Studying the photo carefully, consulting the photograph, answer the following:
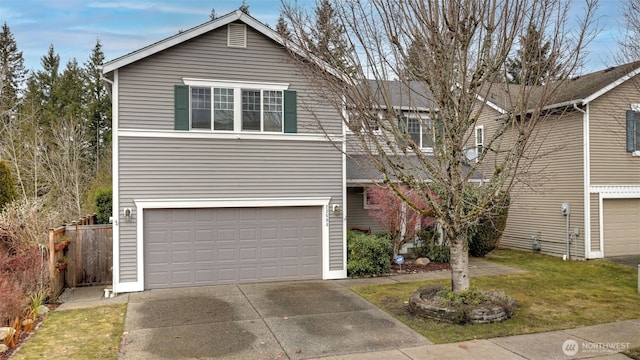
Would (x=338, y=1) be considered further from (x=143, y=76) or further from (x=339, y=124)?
(x=143, y=76)

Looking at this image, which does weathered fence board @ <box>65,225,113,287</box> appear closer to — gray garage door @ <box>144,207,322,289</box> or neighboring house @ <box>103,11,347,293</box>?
neighboring house @ <box>103,11,347,293</box>

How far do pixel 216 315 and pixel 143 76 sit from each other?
5974mm

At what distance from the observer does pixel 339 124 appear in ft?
39.0

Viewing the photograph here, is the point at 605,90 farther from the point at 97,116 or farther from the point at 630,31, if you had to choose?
the point at 97,116

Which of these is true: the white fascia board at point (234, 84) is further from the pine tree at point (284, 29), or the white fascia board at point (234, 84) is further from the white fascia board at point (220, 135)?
the pine tree at point (284, 29)

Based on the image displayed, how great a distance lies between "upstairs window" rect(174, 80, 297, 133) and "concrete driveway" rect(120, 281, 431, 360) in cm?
404

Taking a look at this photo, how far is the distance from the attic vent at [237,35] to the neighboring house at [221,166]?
0.08ft

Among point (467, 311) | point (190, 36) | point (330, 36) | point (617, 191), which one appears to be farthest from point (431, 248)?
point (190, 36)

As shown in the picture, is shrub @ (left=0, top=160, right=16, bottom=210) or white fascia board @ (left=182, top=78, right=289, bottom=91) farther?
shrub @ (left=0, top=160, right=16, bottom=210)

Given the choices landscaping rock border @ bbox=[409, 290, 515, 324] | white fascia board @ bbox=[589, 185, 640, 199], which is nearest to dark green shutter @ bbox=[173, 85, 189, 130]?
landscaping rock border @ bbox=[409, 290, 515, 324]

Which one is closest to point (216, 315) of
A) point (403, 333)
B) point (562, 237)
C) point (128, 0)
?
point (403, 333)

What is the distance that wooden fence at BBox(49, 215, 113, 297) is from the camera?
424 inches

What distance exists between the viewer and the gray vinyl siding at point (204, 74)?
34.1 ft

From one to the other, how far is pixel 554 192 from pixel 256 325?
12288 mm
